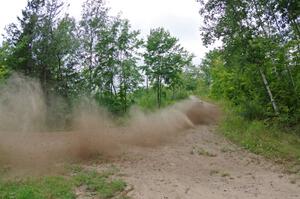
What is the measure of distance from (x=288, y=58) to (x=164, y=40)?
15.4 metres

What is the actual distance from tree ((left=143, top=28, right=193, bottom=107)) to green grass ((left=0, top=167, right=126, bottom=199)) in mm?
21269

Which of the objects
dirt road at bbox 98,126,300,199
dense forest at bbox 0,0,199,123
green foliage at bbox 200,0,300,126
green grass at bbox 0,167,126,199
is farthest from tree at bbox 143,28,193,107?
green grass at bbox 0,167,126,199

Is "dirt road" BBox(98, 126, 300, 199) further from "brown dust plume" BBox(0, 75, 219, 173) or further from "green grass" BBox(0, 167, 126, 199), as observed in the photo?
"brown dust plume" BBox(0, 75, 219, 173)

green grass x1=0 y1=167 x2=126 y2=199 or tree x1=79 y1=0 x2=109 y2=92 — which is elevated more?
tree x1=79 y1=0 x2=109 y2=92

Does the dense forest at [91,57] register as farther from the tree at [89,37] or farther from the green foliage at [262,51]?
the green foliage at [262,51]

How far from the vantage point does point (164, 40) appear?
31938mm

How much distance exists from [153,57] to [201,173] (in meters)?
21.0

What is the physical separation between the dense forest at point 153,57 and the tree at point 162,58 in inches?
3.6

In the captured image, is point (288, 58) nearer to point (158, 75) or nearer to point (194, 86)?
point (158, 75)

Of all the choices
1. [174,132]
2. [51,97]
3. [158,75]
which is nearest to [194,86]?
[158,75]

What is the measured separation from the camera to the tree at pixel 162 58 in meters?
31.8

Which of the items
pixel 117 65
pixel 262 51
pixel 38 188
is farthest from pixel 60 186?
pixel 117 65

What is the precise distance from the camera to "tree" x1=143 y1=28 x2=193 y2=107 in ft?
104

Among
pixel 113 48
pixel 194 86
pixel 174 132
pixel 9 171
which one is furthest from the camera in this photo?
pixel 194 86
